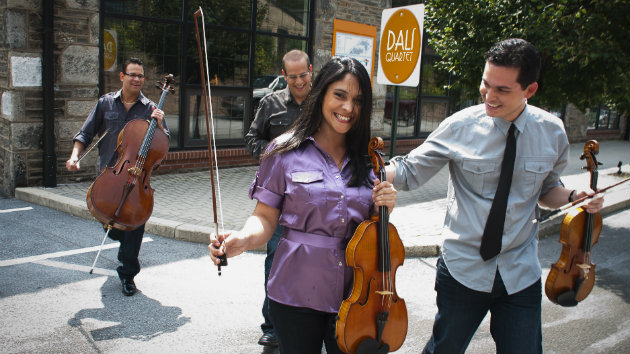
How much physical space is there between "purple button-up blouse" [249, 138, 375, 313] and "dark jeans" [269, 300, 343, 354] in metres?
0.05

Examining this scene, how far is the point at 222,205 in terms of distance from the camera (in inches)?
312

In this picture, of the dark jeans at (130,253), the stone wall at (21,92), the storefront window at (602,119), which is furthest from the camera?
the storefront window at (602,119)

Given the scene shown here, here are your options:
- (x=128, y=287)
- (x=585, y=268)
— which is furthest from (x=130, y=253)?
(x=585, y=268)

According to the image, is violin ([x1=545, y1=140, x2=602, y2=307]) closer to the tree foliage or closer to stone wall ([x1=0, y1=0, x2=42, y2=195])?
the tree foliage

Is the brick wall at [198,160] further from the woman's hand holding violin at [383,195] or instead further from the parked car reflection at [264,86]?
the woman's hand holding violin at [383,195]

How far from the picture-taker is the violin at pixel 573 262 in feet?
9.53

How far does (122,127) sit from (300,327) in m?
3.29

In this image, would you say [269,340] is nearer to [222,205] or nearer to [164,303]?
[164,303]

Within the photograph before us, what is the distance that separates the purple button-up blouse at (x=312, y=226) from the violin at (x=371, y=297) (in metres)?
0.10

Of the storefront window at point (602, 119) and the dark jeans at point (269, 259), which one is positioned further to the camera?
the storefront window at point (602, 119)

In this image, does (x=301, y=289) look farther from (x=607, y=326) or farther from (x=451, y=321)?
(x=607, y=326)

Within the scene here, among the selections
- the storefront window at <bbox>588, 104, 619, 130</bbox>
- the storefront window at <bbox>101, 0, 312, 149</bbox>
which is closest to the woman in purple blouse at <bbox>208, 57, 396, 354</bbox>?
the storefront window at <bbox>101, 0, 312, 149</bbox>

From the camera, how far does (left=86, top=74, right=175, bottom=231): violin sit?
425cm

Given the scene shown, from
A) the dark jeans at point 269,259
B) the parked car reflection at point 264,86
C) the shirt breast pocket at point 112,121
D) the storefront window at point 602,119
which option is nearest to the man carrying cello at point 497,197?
the dark jeans at point 269,259
